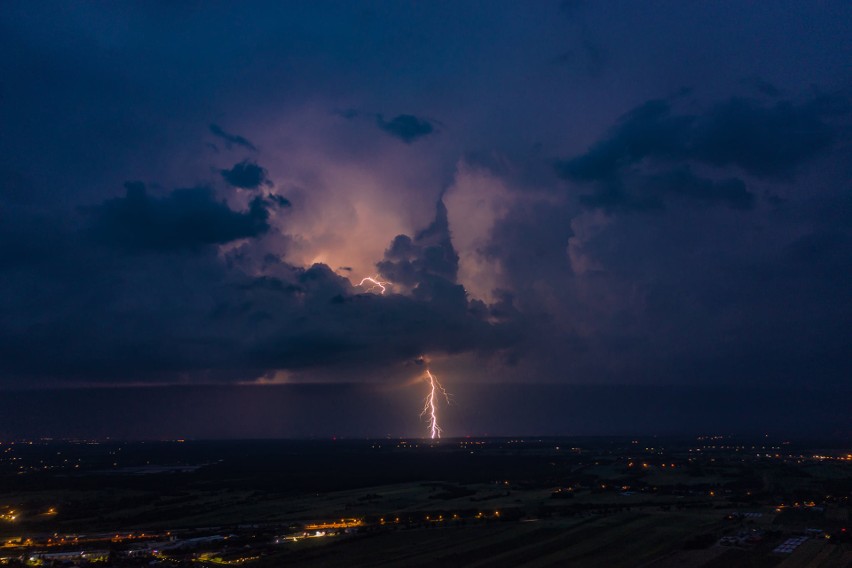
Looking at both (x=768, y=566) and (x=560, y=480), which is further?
(x=560, y=480)

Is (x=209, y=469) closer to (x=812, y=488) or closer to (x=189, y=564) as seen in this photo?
(x=189, y=564)

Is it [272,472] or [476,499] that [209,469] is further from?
[476,499]

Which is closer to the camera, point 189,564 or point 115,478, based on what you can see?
point 189,564

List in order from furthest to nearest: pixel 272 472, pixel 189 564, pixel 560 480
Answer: pixel 272 472 → pixel 560 480 → pixel 189 564

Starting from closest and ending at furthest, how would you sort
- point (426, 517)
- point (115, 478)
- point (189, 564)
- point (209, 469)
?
1. point (189, 564)
2. point (426, 517)
3. point (115, 478)
4. point (209, 469)

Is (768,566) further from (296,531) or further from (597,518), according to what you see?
(296,531)

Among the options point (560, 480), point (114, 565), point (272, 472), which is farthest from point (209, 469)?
point (114, 565)

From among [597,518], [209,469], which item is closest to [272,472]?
[209,469]

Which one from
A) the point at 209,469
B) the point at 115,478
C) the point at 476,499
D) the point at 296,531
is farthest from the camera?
the point at 209,469

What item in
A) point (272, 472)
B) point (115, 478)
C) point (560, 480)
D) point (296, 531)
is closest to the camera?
point (296, 531)
